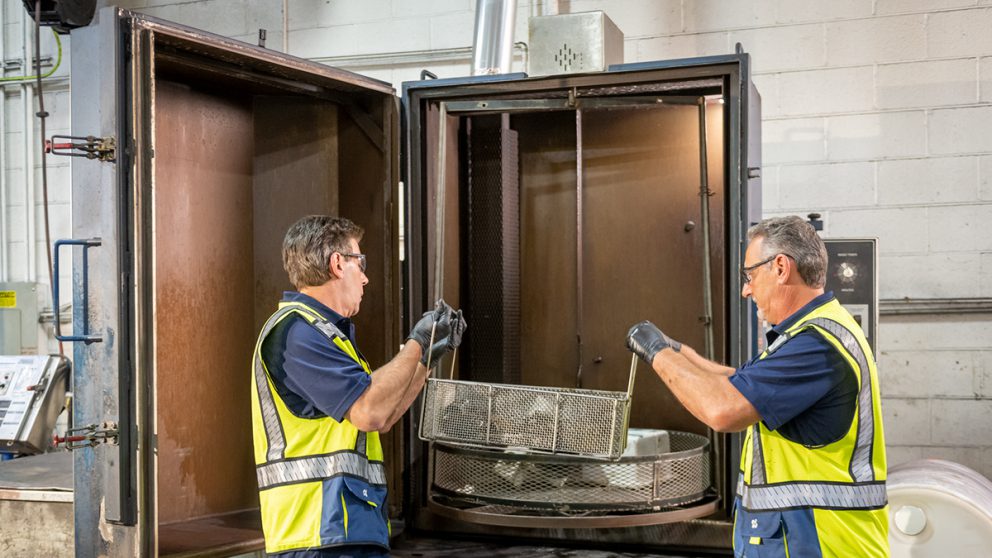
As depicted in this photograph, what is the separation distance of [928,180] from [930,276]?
40cm

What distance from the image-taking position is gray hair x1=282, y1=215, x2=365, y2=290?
2.17 meters

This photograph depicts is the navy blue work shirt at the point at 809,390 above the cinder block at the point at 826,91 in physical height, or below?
below

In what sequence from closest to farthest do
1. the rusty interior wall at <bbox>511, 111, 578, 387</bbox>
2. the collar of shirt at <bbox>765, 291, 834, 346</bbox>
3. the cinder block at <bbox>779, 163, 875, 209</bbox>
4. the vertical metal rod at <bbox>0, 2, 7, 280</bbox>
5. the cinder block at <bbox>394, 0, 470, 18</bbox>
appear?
the collar of shirt at <bbox>765, 291, 834, 346</bbox> < the rusty interior wall at <bbox>511, 111, 578, 387</bbox> < the cinder block at <bbox>779, 163, 875, 209</bbox> < the cinder block at <bbox>394, 0, 470, 18</bbox> < the vertical metal rod at <bbox>0, 2, 7, 280</bbox>

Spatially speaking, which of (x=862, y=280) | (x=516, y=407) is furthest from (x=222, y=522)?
(x=862, y=280)

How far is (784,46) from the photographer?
3.96 meters

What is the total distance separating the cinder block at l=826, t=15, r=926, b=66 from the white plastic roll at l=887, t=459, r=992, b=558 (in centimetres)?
178

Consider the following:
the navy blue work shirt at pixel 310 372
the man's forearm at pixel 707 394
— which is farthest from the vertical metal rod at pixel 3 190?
the man's forearm at pixel 707 394

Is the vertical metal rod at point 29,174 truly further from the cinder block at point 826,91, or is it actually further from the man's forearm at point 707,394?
the man's forearm at point 707,394

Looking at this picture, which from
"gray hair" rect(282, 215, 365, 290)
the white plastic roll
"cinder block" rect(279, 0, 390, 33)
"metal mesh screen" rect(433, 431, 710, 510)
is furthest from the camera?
"cinder block" rect(279, 0, 390, 33)

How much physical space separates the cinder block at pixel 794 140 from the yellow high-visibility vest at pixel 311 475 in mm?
2542

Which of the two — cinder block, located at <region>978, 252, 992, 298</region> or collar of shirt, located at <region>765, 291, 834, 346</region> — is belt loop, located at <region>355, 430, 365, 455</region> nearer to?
collar of shirt, located at <region>765, 291, 834, 346</region>

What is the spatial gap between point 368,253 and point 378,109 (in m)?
0.50

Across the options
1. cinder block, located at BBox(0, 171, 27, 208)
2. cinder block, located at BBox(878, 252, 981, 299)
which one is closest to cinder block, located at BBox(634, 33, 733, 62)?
cinder block, located at BBox(878, 252, 981, 299)

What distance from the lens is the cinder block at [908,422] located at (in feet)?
12.4
